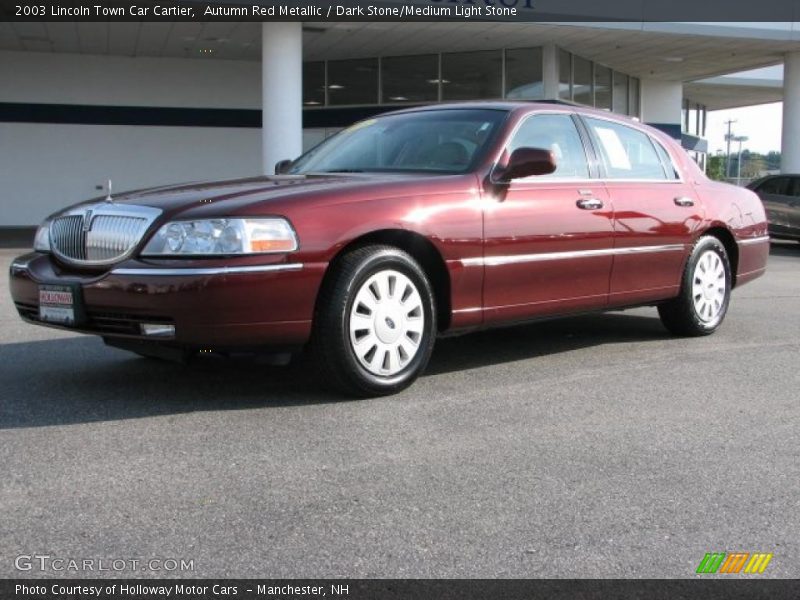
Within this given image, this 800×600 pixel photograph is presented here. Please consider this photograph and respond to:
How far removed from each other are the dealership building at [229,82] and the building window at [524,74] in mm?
34

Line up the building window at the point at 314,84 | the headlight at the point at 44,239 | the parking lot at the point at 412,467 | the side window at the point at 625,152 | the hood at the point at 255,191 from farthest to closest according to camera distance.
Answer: the building window at the point at 314,84 < the side window at the point at 625,152 < the headlight at the point at 44,239 < the hood at the point at 255,191 < the parking lot at the point at 412,467

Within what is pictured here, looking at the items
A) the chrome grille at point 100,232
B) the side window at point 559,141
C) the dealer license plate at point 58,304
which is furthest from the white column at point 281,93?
the dealer license plate at point 58,304

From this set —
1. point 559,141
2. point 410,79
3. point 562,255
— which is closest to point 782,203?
point 410,79

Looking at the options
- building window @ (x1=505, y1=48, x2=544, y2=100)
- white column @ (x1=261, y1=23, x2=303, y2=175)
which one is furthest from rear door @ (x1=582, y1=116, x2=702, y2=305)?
building window @ (x1=505, y1=48, x2=544, y2=100)

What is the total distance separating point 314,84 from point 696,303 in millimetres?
19191

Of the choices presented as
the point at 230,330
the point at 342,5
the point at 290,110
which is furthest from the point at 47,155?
the point at 230,330

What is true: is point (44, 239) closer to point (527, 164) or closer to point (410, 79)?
point (527, 164)

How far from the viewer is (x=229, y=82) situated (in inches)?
940

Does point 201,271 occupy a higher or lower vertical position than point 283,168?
lower

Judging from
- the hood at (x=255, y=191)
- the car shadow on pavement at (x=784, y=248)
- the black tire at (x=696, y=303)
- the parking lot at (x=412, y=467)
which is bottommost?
the car shadow on pavement at (x=784, y=248)

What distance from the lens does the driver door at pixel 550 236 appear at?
17.1 ft

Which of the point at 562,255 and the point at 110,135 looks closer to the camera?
the point at 562,255

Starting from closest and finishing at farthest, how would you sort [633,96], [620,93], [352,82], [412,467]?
[412,467], [352,82], [620,93], [633,96]

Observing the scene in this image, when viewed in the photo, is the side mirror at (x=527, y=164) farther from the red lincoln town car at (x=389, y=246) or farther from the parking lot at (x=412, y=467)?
the parking lot at (x=412, y=467)
